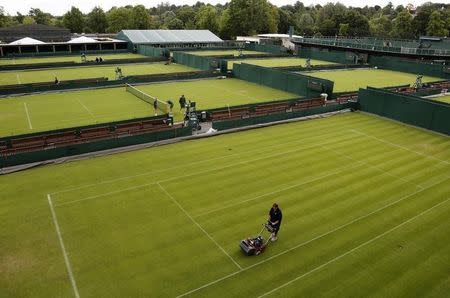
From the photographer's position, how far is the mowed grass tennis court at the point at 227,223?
1134 centimetres

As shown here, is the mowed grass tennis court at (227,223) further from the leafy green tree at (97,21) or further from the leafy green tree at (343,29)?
the leafy green tree at (97,21)

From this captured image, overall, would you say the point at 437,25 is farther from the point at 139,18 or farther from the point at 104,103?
the point at 104,103

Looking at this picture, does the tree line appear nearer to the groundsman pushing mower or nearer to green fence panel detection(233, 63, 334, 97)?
green fence panel detection(233, 63, 334, 97)

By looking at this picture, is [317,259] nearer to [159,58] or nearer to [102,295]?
[102,295]

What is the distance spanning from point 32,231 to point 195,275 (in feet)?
22.3

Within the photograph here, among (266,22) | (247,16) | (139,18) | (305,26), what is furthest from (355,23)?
(139,18)

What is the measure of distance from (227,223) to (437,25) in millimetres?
110513

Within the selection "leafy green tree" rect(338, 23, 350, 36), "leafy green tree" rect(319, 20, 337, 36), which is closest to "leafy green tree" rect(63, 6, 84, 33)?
"leafy green tree" rect(319, 20, 337, 36)

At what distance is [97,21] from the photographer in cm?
13250

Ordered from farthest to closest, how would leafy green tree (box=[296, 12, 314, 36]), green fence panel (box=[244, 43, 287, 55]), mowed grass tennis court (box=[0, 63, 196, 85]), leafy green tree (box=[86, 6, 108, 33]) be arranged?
leafy green tree (box=[86, 6, 108, 33]) < leafy green tree (box=[296, 12, 314, 36]) < green fence panel (box=[244, 43, 287, 55]) < mowed grass tennis court (box=[0, 63, 196, 85])

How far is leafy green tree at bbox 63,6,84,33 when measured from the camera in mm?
124812

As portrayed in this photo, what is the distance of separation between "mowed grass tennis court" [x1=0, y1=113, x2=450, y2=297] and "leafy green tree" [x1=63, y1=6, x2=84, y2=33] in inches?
4762

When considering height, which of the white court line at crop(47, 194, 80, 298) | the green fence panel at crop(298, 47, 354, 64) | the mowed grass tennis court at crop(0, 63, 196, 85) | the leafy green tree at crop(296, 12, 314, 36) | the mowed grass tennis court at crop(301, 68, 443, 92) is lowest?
the white court line at crop(47, 194, 80, 298)

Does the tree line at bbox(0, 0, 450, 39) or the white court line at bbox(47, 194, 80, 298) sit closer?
the white court line at bbox(47, 194, 80, 298)
